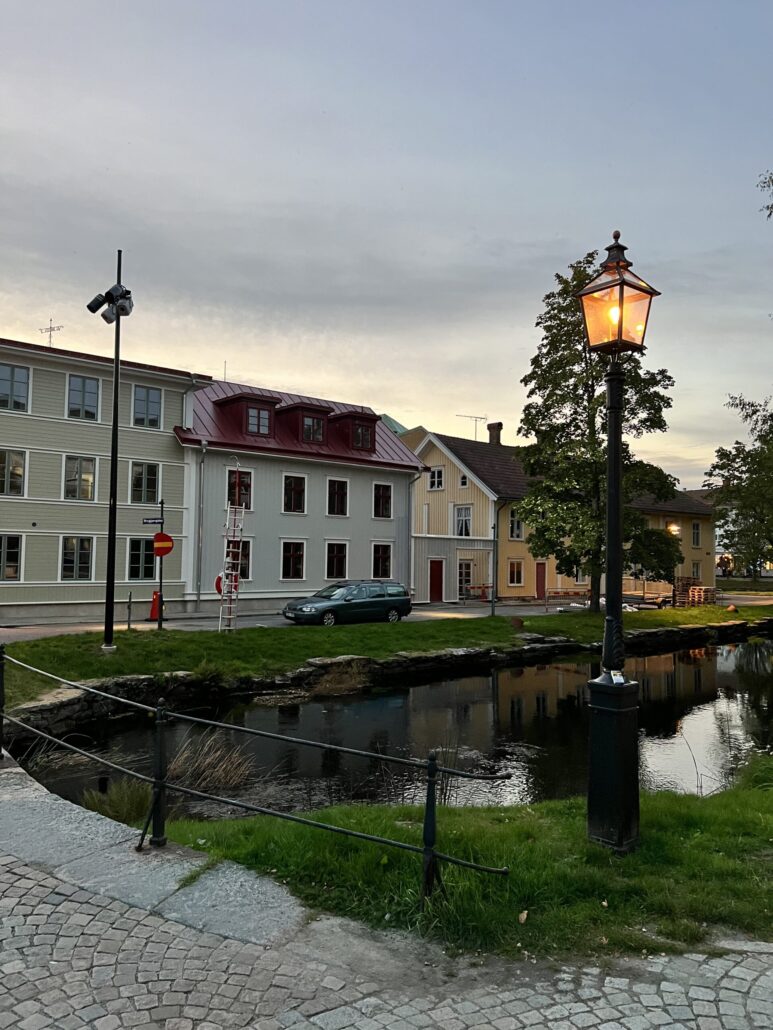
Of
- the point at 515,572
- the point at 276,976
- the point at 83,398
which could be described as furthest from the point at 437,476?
the point at 276,976

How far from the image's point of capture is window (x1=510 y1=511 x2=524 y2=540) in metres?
40.5

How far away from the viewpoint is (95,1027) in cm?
324

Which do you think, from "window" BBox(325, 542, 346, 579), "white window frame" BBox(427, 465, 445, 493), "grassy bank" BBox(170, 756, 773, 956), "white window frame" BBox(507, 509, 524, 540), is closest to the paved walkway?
"grassy bank" BBox(170, 756, 773, 956)

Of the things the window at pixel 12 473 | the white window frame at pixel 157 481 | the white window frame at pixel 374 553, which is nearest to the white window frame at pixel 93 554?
the white window frame at pixel 157 481

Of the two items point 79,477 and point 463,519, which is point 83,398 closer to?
point 79,477

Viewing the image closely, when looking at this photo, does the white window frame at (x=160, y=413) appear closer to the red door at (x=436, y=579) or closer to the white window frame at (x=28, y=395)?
the white window frame at (x=28, y=395)

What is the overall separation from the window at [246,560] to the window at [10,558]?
810cm

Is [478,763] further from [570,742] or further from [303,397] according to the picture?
[303,397]

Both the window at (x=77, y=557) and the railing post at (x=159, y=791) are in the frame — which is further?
the window at (x=77, y=557)

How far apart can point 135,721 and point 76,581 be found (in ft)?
44.0

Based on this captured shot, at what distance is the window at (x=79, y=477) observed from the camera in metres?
26.8

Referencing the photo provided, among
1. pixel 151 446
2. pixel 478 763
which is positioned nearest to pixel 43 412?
pixel 151 446

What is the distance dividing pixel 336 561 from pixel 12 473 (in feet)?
44.5

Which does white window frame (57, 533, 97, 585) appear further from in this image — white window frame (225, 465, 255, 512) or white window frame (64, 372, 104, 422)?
white window frame (225, 465, 255, 512)
